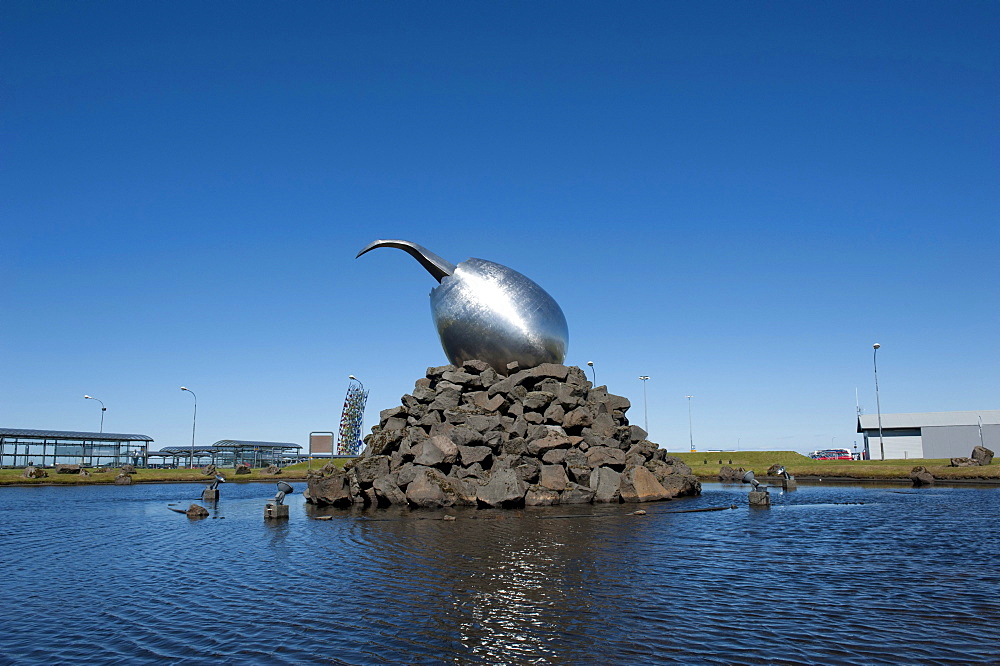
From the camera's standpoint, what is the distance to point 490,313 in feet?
108

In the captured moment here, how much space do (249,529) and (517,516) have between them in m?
8.42

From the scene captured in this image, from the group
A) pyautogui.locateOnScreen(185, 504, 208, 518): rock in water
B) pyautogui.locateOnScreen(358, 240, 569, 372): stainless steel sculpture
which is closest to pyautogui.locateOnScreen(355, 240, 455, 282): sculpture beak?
pyautogui.locateOnScreen(358, 240, 569, 372): stainless steel sculpture

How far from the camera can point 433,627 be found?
360 inches

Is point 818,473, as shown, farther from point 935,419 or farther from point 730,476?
point 935,419

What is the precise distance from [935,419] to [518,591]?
73.9 metres

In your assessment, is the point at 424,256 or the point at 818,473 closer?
the point at 424,256

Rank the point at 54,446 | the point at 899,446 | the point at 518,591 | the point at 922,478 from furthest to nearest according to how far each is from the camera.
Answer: the point at 54,446
the point at 899,446
the point at 922,478
the point at 518,591

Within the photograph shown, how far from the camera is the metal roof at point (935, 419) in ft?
223

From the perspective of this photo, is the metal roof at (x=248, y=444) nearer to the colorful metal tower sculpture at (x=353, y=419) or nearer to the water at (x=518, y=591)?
the colorful metal tower sculpture at (x=353, y=419)

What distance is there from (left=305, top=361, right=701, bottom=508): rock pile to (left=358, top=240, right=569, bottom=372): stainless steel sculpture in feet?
3.12

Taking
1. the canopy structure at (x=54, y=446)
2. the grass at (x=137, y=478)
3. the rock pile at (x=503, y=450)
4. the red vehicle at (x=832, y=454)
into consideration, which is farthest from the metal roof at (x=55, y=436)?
the red vehicle at (x=832, y=454)

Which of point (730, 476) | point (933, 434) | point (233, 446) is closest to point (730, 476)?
point (730, 476)

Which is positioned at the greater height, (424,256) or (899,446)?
(424,256)

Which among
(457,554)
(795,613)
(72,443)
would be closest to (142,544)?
(457,554)
